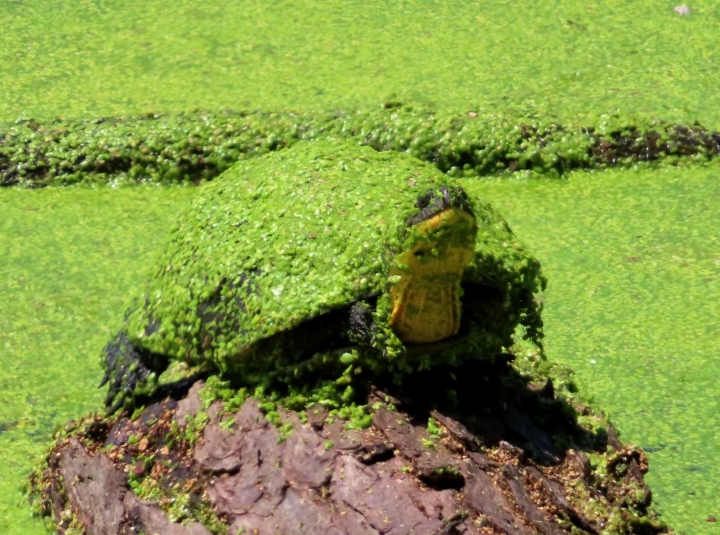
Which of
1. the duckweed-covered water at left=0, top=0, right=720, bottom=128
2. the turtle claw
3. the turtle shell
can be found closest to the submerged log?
the turtle claw

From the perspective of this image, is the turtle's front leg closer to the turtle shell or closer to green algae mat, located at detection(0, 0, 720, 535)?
the turtle shell

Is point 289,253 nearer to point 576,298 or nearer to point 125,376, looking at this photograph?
point 125,376

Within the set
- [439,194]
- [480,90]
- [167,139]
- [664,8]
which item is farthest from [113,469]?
[664,8]

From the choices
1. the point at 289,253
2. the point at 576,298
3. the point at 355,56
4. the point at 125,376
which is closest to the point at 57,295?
the point at 125,376

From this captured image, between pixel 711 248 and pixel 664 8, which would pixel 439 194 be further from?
pixel 664 8

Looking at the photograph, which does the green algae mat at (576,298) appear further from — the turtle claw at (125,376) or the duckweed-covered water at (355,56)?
the duckweed-covered water at (355,56)

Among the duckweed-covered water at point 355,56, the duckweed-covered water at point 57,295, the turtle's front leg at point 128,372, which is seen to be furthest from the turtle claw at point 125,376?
the duckweed-covered water at point 355,56
